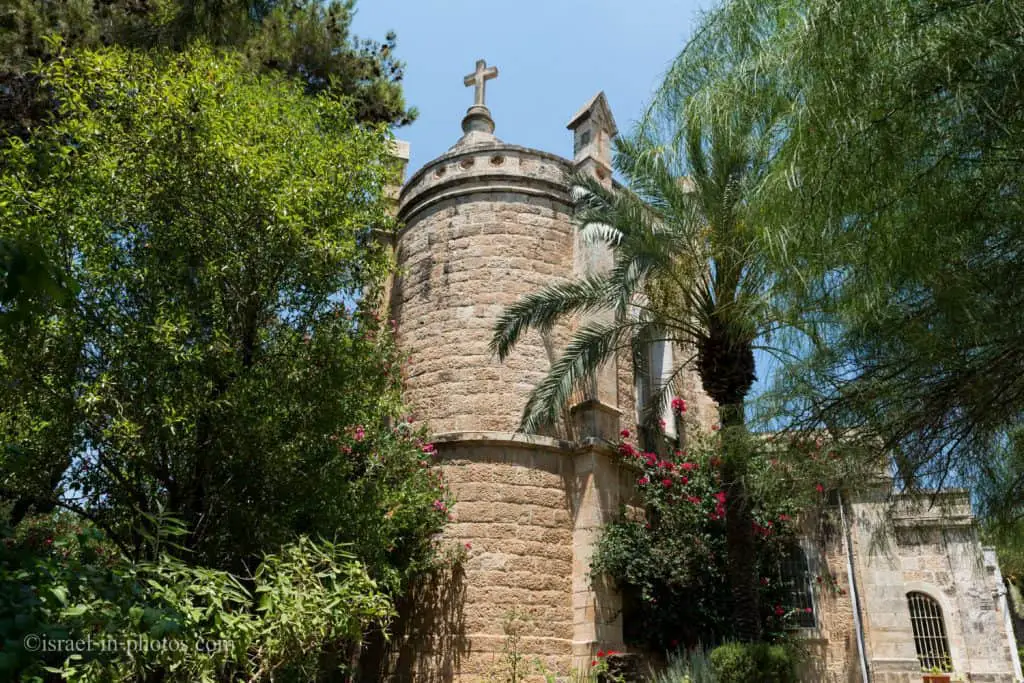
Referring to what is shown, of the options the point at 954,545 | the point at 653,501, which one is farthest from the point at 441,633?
the point at 954,545

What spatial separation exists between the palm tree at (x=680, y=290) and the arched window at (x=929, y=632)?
7.44 meters

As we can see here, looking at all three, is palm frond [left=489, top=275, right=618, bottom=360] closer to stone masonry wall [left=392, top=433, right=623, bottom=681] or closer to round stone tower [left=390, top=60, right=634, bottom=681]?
round stone tower [left=390, top=60, right=634, bottom=681]

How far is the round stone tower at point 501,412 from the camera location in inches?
416

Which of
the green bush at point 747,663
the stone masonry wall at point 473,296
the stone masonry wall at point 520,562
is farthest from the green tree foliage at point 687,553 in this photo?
the stone masonry wall at point 473,296

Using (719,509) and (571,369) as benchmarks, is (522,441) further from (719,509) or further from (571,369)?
(719,509)

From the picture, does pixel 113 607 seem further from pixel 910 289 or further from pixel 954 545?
pixel 954 545

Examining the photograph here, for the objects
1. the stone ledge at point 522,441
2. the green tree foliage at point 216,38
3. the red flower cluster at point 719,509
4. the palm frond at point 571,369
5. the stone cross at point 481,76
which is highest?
the stone cross at point 481,76

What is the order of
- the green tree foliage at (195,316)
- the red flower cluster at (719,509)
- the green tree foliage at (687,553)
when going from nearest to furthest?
the green tree foliage at (195,316) → the green tree foliage at (687,553) → the red flower cluster at (719,509)

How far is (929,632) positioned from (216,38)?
15603 mm

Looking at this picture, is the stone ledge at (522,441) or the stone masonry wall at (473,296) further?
the stone masonry wall at (473,296)

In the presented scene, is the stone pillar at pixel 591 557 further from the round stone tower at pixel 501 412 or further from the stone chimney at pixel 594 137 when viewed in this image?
the stone chimney at pixel 594 137

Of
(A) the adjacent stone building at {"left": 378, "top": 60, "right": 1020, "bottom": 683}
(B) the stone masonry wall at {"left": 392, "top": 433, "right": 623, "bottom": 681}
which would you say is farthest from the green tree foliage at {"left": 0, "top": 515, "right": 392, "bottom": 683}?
(A) the adjacent stone building at {"left": 378, "top": 60, "right": 1020, "bottom": 683}

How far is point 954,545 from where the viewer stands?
14.1 m

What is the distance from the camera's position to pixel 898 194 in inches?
189
